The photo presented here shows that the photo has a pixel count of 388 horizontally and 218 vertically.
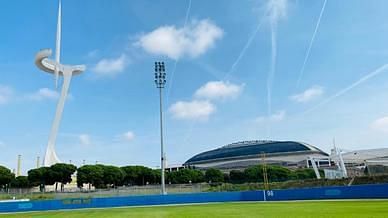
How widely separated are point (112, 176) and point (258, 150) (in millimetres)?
93266

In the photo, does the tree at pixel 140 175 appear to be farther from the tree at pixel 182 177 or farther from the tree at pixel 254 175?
the tree at pixel 254 175

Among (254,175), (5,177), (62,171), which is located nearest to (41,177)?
(62,171)

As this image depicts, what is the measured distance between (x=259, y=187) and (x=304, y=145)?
354ft

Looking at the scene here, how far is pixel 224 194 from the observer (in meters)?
53.4

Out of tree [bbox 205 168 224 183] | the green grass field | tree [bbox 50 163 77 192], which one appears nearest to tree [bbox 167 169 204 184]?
tree [bbox 205 168 224 183]

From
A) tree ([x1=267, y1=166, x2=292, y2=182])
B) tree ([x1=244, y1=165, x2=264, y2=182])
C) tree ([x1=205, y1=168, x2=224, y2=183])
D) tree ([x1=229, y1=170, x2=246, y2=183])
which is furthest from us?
A: tree ([x1=205, y1=168, x2=224, y2=183])

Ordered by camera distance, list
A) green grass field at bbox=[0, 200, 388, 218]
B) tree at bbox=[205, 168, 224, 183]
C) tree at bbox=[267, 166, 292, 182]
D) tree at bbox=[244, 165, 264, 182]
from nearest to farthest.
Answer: green grass field at bbox=[0, 200, 388, 218], tree at bbox=[244, 165, 264, 182], tree at bbox=[267, 166, 292, 182], tree at bbox=[205, 168, 224, 183]

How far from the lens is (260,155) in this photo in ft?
551

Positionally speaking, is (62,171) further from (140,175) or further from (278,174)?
(278,174)

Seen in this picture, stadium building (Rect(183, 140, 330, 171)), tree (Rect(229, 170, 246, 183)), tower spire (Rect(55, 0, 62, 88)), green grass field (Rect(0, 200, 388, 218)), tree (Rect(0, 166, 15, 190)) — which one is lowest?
green grass field (Rect(0, 200, 388, 218))

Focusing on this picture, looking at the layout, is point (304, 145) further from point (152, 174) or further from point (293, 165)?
point (152, 174)

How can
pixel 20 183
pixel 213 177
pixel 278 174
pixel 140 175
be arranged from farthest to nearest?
pixel 213 177 → pixel 278 174 → pixel 140 175 → pixel 20 183

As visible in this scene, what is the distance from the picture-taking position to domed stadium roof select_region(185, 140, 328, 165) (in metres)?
166

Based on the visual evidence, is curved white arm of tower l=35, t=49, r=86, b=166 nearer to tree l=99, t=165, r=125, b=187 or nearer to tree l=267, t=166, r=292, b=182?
tree l=99, t=165, r=125, b=187
